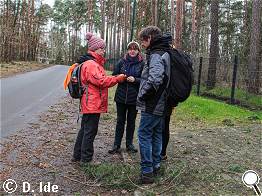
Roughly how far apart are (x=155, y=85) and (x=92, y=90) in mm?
1342

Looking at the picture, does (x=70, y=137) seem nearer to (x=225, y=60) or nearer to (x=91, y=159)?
(x=91, y=159)

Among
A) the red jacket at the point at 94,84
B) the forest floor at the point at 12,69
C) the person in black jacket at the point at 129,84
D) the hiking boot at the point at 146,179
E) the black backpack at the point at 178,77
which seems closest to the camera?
the hiking boot at the point at 146,179

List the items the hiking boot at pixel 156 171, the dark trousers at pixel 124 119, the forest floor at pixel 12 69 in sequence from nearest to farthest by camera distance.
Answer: the hiking boot at pixel 156 171
the dark trousers at pixel 124 119
the forest floor at pixel 12 69

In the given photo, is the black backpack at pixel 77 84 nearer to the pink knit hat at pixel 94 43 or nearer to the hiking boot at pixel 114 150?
the pink knit hat at pixel 94 43

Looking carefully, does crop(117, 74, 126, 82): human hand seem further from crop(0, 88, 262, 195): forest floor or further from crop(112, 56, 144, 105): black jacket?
crop(0, 88, 262, 195): forest floor

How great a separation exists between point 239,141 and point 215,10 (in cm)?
1373

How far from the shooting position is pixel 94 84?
620cm

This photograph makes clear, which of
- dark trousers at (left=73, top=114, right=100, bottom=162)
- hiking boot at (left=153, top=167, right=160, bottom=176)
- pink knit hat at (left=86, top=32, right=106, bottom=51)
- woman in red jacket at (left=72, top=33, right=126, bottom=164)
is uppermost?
pink knit hat at (left=86, top=32, right=106, bottom=51)

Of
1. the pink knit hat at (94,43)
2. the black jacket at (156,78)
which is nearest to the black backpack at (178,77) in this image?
the black jacket at (156,78)

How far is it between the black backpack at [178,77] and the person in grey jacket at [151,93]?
9cm

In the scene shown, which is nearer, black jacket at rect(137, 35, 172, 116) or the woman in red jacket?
black jacket at rect(137, 35, 172, 116)

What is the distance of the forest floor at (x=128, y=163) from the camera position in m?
5.35

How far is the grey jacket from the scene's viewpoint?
5273 mm

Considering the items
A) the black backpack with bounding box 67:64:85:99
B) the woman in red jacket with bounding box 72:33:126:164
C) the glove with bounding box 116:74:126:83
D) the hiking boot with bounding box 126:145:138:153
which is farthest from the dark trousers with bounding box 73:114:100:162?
the hiking boot with bounding box 126:145:138:153
